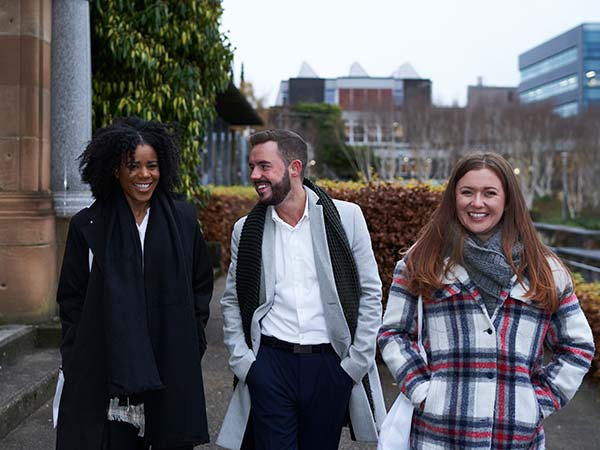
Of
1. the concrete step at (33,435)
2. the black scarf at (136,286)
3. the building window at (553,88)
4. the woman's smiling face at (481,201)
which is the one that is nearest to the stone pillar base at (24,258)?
the concrete step at (33,435)

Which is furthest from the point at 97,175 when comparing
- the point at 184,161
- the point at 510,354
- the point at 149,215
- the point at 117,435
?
the point at 184,161

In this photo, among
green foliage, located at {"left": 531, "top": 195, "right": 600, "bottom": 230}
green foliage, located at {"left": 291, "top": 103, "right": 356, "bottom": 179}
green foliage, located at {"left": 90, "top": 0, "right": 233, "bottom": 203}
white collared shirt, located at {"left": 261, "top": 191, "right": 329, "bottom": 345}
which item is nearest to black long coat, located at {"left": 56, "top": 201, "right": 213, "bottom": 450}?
white collared shirt, located at {"left": 261, "top": 191, "right": 329, "bottom": 345}

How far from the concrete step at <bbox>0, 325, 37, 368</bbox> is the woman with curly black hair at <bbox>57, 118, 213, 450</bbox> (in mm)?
2889

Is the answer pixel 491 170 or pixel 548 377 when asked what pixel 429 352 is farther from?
pixel 491 170

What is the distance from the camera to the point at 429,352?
256 cm

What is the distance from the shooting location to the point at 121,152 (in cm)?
293

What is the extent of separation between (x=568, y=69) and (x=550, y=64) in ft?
20.2

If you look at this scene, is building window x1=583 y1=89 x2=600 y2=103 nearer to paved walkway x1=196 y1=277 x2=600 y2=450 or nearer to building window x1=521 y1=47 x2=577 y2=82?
building window x1=521 y1=47 x2=577 y2=82

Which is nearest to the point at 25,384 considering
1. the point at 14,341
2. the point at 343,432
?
the point at 14,341

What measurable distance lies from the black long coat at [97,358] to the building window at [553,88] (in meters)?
86.8

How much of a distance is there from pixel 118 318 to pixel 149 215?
1.62ft

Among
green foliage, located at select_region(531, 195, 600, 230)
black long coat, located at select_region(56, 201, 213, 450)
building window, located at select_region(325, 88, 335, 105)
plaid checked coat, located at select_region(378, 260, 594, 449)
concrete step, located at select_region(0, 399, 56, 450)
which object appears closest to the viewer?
plaid checked coat, located at select_region(378, 260, 594, 449)

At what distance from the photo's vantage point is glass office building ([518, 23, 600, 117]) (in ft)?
276

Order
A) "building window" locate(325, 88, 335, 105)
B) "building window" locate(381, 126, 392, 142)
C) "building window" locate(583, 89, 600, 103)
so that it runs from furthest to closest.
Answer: "building window" locate(325, 88, 335, 105)
"building window" locate(583, 89, 600, 103)
"building window" locate(381, 126, 392, 142)
